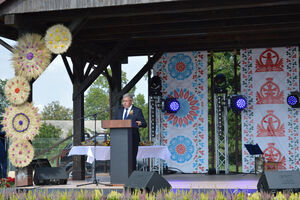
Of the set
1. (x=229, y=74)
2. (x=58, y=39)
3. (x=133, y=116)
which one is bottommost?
(x=133, y=116)

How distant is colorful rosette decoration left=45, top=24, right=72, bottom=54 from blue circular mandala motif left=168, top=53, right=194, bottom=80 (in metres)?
5.19

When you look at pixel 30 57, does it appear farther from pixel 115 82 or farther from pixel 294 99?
pixel 294 99

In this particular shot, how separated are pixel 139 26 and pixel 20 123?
11.8 feet

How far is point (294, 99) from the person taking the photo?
38.2 ft

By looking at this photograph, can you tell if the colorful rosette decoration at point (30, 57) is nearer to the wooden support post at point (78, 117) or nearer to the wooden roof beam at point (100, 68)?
the wooden roof beam at point (100, 68)

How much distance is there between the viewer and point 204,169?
39.8 ft

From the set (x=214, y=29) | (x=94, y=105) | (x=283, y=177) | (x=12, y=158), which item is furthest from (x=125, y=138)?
(x=94, y=105)

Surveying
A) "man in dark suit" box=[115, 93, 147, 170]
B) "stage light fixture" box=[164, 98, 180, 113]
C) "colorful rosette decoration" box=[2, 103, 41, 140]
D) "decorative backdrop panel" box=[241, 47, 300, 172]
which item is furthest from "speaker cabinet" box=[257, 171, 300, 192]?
"stage light fixture" box=[164, 98, 180, 113]

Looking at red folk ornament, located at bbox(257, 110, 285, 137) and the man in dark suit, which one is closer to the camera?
the man in dark suit

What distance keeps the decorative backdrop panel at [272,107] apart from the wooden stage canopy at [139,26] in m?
0.43

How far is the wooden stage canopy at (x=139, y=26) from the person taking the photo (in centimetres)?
773

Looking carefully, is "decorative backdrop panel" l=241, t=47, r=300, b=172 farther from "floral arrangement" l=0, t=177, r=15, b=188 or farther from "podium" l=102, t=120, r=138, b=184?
"floral arrangement" l=0, t=177, r=15, b=188

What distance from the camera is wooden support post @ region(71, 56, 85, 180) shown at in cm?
1045

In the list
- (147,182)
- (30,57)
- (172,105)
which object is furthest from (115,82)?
(147,182)
